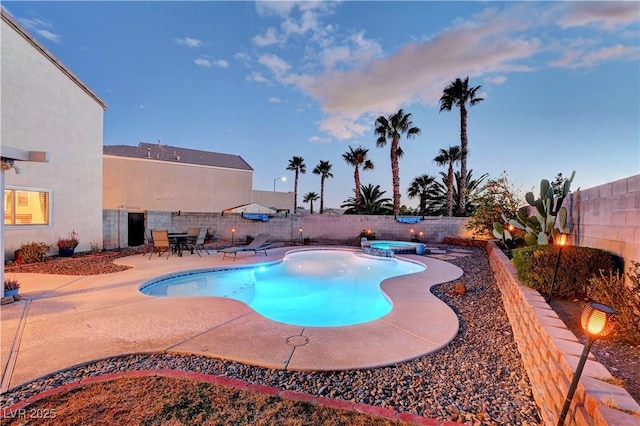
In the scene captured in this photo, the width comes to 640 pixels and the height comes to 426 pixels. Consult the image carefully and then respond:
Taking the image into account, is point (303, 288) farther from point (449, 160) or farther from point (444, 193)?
point (444, 193)

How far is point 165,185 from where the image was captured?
22.0 metres

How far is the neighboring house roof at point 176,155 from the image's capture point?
21.8 m

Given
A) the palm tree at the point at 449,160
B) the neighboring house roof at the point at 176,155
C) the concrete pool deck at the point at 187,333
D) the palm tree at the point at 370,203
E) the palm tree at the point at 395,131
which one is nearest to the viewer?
the concrete pool deck at the point at 187,333

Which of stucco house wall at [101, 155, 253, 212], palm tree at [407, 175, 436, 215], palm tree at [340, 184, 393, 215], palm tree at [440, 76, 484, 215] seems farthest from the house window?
palm tree at [407, 175, 436, 215]

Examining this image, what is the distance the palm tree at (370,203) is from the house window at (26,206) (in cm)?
1865

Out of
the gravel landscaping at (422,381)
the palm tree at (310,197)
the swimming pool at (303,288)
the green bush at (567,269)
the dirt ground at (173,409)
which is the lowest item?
the swimming pool at (303,288)

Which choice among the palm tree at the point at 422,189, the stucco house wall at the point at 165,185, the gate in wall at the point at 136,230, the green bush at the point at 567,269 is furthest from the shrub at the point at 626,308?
the stucco house wall at the point at 165,185

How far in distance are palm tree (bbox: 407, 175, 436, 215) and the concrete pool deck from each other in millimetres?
20945

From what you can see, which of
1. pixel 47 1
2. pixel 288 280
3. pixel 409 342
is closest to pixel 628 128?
pixel 409 342

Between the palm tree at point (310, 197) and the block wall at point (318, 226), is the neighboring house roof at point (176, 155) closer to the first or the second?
the block wall at point (318, 226)

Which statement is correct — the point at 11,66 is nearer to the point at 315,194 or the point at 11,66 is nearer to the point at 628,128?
the point at 628,128

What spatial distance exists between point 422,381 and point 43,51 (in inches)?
517

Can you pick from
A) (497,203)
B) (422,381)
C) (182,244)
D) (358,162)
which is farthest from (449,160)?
(422,381)

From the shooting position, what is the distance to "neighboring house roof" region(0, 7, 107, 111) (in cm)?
767
